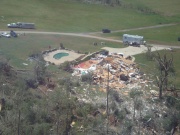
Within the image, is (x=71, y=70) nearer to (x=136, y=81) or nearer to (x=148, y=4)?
(x=136, y=81)

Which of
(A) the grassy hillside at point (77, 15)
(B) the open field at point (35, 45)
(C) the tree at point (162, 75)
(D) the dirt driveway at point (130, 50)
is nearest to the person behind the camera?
(C) the tree at point (162, 75)

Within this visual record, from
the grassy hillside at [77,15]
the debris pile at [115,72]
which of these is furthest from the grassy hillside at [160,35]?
the debris pile at [115,72]

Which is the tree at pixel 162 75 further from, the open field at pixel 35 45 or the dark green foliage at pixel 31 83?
the dark green foliage at pixel 31 83

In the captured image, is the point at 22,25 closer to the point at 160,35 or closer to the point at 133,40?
the point at 133,40

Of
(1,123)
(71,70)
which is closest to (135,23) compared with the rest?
(71,70)

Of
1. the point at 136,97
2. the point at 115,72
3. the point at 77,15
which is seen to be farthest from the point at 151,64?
the point at 77,15
